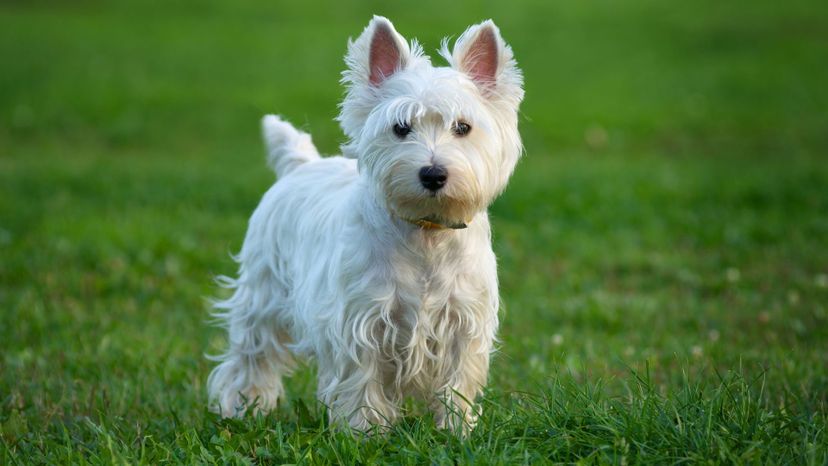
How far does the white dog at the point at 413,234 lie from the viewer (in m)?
4.23

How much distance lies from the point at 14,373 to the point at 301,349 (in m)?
1.85

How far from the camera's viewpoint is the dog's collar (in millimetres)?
4285

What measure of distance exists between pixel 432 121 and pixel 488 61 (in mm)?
455

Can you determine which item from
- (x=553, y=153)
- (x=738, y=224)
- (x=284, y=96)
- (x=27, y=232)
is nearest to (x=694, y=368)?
(x=738, y=224)

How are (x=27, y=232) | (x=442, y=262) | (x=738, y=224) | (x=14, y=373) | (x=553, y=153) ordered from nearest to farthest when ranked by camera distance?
(x=442, y=262), (x=14, y=373), (x=27, y=232), (x=738, y=224), (x=553, y=153)

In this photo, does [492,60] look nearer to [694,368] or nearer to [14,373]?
[694,368]

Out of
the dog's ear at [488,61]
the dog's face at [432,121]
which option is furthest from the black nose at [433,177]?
the dog's ear at [488,61]

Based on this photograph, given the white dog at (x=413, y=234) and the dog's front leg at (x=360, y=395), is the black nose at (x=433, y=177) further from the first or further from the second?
the dog's front leg at (x=360, y=395)

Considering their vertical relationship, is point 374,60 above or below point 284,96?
above

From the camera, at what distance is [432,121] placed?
14.0ft

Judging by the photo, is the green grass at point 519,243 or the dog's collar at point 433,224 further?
the dog's collar at point 433,224

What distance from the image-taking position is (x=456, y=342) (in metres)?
4.52

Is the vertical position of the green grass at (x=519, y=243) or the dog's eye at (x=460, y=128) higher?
the dog's eye at (x=460, y=128)

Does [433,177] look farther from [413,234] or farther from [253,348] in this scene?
[253,348]
